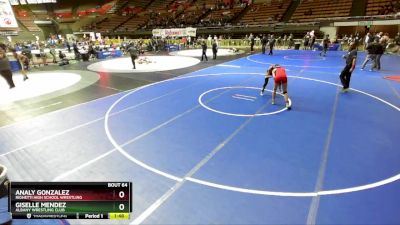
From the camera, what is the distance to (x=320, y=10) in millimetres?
34781

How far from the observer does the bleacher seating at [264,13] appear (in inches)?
1457

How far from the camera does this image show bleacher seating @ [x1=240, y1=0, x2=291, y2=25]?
121 feet

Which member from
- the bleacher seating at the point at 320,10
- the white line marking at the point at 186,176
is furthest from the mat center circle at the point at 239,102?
the bleacher seating at the point at 320,10

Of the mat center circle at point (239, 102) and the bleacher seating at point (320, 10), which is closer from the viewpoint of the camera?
the mat center circle at point (239, 102)

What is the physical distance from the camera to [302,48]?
94.9 ft

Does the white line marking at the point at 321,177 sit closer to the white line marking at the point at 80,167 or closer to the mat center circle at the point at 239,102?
the mat center circle at the point at 239,102

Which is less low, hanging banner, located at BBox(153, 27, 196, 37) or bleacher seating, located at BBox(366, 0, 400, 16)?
bleacher seating, located at BBox(366, 0, 400, 16)

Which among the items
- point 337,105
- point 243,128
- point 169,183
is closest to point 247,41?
point 337,105

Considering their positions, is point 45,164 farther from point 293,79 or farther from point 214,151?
point 293,79
